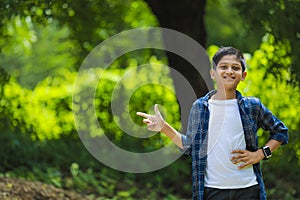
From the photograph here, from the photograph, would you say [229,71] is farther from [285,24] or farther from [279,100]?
[279,100]

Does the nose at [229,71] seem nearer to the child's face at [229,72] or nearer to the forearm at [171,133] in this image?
the child's face at [229,72]

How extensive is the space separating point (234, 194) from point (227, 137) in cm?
32

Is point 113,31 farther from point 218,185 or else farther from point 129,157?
point 218,185

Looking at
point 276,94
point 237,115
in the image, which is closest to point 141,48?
point 276,94

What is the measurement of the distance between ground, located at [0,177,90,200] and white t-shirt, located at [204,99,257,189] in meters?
2.64

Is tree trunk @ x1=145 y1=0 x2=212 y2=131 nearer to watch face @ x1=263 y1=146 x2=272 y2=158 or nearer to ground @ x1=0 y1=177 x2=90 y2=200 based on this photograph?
ground @ x1=0 y1=177 x2=90 y2=200

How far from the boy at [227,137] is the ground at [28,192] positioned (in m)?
2.51

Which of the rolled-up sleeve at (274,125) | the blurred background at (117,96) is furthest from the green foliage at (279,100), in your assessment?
the rolled-up sleeve at (274,125)

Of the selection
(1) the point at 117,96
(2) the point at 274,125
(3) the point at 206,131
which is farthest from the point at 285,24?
(1) the point at 117,96

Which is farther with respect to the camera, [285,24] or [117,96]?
[117,96]

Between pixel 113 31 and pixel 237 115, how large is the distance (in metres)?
5.15

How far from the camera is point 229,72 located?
3.43 meters

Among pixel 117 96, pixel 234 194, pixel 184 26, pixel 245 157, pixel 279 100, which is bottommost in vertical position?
pixel 234 194

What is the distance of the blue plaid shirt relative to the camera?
341cm
